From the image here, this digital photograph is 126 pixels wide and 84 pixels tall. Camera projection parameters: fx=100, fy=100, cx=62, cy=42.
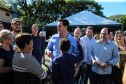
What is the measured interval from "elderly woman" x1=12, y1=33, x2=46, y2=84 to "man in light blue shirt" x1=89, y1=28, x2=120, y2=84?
1.54 metres

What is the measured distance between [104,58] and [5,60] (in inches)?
84.6

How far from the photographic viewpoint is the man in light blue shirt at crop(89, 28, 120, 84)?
2434 millimetres

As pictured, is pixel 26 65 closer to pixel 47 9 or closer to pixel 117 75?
pixel 117 75

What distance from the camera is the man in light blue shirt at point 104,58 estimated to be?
95.8 inches

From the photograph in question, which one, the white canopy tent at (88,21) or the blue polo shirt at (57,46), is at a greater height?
the white canopy tent at (88,21)

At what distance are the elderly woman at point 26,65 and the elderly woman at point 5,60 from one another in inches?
12.6

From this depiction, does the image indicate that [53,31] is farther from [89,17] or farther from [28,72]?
[28,72]

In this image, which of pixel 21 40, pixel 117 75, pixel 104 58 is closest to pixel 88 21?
pixel 117 75

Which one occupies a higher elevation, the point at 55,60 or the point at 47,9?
the point at 47,9

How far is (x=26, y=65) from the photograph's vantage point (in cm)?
145

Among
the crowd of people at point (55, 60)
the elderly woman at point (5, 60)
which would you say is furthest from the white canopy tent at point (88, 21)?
the elderly woman at point (5, 60)

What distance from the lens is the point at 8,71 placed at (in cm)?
174

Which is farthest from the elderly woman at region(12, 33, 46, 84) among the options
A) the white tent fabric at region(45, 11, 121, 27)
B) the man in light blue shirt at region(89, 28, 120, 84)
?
the white tent fabric at region(45, 11, 121, 27)

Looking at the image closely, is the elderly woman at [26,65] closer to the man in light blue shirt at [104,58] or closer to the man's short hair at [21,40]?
the man's short hair at [21,40]
